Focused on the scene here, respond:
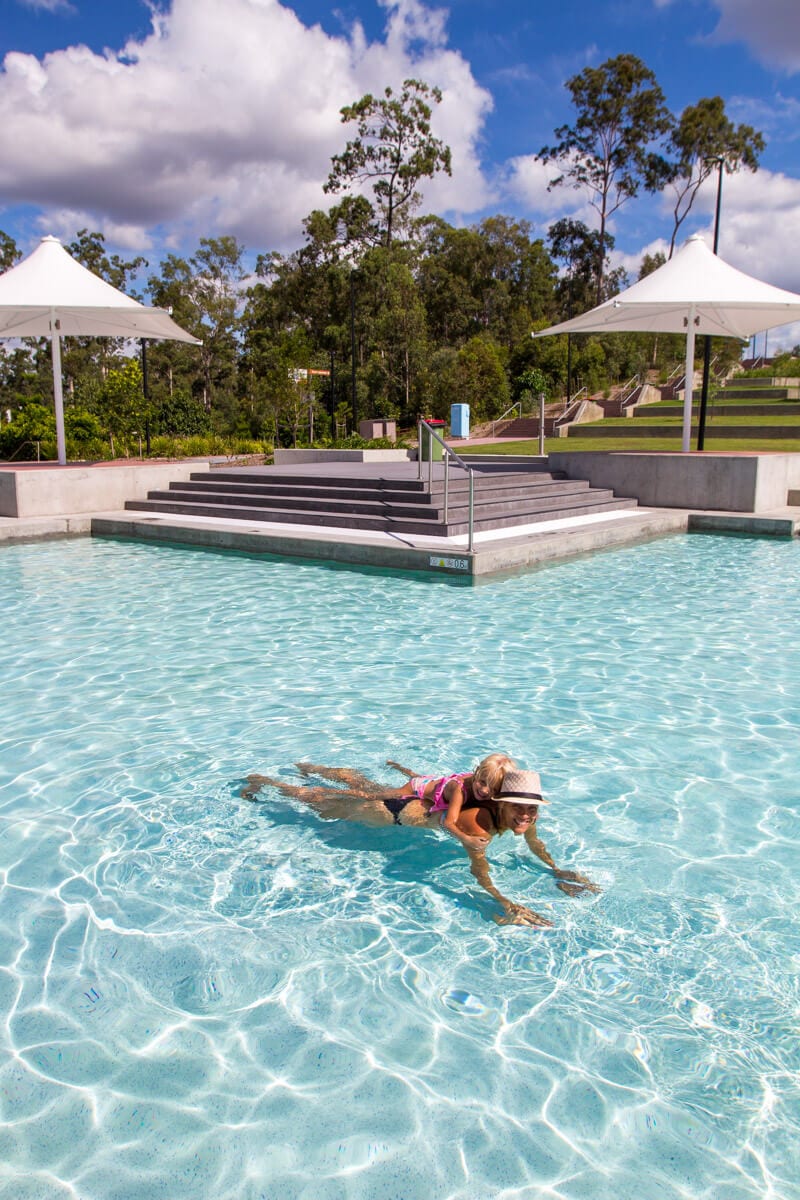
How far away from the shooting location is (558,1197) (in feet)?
7.01

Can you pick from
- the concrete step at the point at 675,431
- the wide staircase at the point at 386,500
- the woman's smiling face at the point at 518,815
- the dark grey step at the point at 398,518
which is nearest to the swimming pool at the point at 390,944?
the woman's smiling face at the point at 518,815

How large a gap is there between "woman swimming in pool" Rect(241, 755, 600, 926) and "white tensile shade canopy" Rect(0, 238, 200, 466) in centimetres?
1162

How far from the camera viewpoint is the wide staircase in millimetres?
11634

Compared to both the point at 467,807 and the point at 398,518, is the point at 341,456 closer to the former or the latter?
the point at 398,518

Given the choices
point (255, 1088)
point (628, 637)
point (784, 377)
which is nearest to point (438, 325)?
point (784, 377)

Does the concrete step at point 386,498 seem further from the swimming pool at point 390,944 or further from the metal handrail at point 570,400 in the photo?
the metal handrail at point 570,400

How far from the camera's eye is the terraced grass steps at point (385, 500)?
11.6 meters

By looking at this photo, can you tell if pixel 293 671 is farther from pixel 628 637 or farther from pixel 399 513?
pixel 399 513

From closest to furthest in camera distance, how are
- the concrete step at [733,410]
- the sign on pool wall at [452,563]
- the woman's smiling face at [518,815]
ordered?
the woman's smiling face at [518,815]
the sign on pool wall at [452,563]
the concrete step at [733,410]

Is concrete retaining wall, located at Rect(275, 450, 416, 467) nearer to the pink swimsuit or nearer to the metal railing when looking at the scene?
the metal railing

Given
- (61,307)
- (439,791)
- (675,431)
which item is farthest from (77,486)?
(675,431)

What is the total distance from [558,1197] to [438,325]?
175 feet

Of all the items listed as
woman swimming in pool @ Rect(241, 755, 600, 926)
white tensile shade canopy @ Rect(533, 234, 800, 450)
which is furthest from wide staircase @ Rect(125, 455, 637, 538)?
woman swimming in pool @ Rect(241, 755, 600, 926)

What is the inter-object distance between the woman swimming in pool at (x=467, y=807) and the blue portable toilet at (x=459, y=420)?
23230 mm
